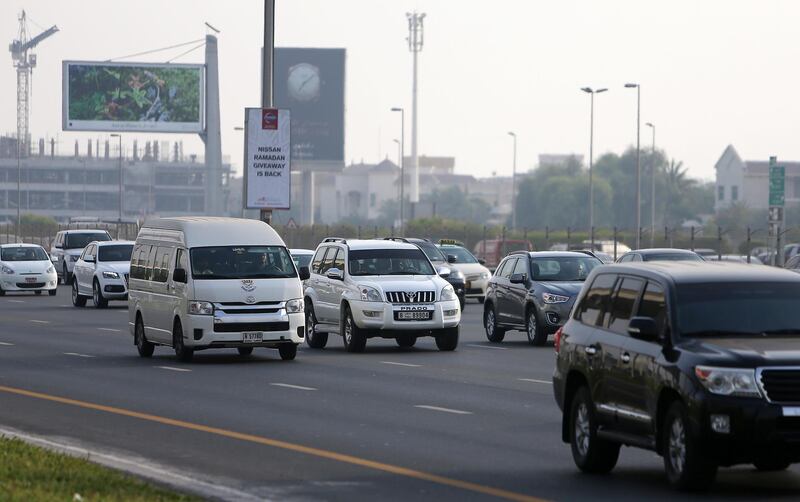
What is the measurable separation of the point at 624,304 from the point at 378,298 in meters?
15.1

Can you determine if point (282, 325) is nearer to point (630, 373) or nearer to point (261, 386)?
point (261, 386)

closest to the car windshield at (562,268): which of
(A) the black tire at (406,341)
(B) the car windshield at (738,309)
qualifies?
(A) the black tire at (406,341)

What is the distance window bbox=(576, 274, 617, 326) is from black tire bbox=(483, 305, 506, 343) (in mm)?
18060

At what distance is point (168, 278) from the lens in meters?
Answer: 26.5

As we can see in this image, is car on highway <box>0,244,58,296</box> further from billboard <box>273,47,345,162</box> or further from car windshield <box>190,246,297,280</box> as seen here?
billboard <box>273,47,345,162</box>

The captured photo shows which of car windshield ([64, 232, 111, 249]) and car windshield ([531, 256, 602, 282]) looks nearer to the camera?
car windshield ([531, 256, 602, 282])

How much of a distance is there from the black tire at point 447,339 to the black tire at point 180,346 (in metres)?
4.48

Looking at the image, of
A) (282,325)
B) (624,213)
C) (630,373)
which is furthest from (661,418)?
(624,213)

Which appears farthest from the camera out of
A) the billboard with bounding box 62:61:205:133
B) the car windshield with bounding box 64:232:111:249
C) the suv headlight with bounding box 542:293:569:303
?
the billboard with bounding box 62:61:205:133

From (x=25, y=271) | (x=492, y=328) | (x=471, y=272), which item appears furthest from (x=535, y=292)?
(x=25, y=271)

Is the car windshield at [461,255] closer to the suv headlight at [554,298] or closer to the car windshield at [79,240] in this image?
the car windshield at [79,240]

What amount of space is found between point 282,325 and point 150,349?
105 inches

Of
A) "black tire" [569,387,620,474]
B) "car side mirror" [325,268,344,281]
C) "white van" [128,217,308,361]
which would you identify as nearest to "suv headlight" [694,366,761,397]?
"black tire" [569,387,620,474]

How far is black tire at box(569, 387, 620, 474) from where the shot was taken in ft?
43.1
